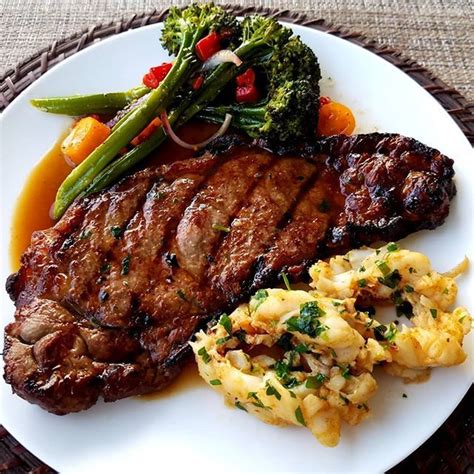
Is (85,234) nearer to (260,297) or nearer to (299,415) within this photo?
(260,297)

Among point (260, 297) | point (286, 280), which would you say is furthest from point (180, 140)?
point (260, 297)

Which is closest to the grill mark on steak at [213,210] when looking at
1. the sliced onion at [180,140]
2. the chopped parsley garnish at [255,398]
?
the sliced onion at [180,140]

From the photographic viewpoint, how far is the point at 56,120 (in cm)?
529

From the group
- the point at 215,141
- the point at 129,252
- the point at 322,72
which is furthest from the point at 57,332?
the point at 322,72

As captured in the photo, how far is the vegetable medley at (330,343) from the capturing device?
A: 142 inches

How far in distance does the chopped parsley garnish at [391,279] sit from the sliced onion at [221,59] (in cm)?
201

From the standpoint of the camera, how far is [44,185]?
201 inches

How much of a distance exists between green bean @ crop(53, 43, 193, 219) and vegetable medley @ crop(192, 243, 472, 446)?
160 centimetres

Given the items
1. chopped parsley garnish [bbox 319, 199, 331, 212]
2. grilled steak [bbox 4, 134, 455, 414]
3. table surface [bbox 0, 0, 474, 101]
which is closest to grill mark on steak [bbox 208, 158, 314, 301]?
grilled steak [bbox 4, 134, 455, 414]

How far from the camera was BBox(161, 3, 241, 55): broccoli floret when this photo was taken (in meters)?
5.18

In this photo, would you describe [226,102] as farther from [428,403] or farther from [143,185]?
[428,403]

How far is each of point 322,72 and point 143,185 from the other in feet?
5.86

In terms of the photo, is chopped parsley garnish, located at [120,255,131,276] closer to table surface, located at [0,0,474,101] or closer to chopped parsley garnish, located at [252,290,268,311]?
chopped parsley garnish, located at [252,290,268,311]

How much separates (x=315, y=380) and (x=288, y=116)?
1.92m
